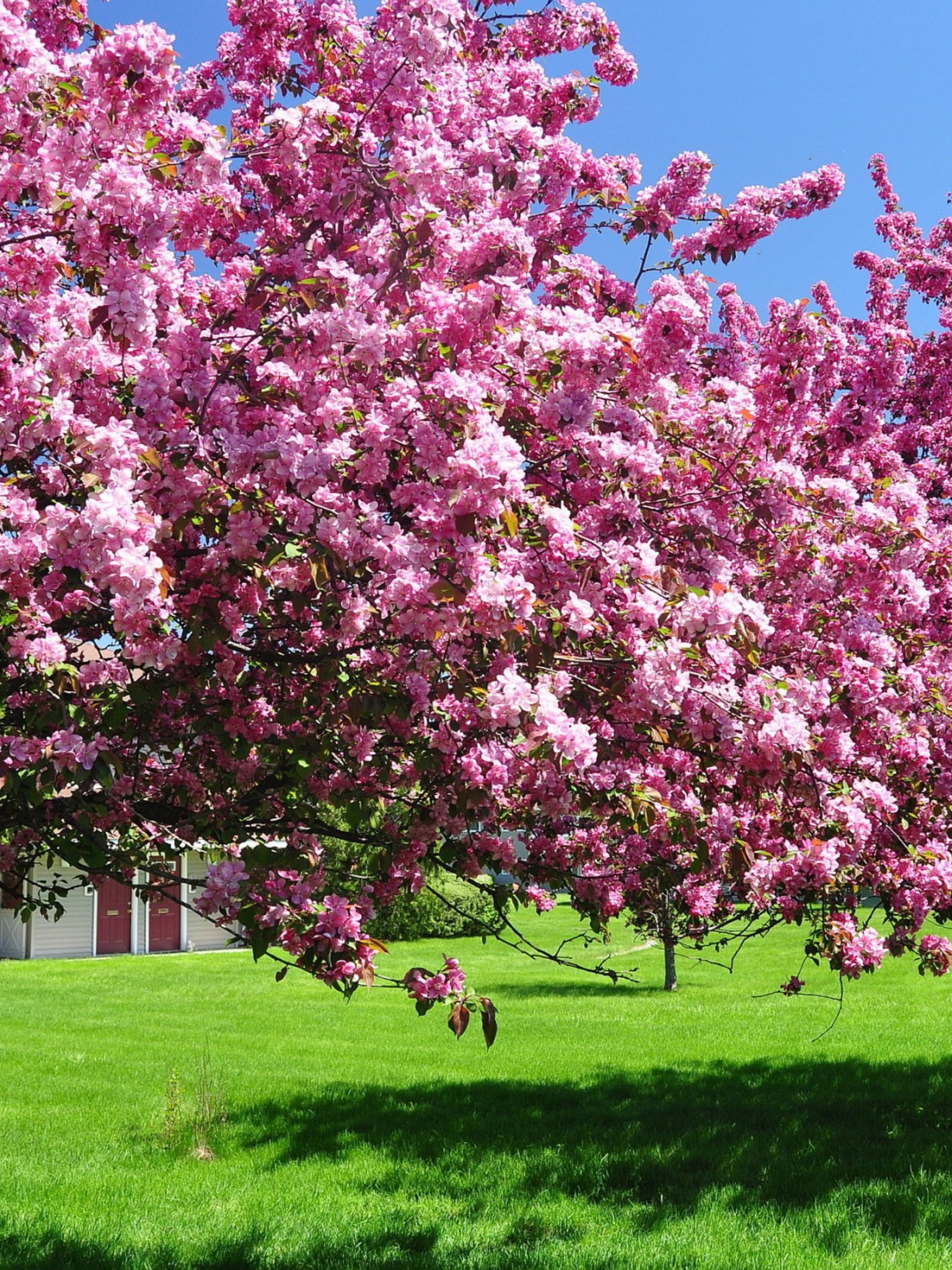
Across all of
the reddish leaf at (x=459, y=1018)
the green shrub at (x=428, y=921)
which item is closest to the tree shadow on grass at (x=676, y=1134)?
the reddish leaf at (x=459, y=1018)

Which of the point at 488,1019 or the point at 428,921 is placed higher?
the point at 488,1019

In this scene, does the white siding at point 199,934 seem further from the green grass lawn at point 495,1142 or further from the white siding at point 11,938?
the green grass lawn at point 495,1142

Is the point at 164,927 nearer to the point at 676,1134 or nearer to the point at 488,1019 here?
the point at 676,1134

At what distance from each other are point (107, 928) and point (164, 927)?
1666 millimetres

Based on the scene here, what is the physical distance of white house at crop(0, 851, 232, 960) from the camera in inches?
1142

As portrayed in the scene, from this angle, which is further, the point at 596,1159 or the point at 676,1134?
the point at 676,1134

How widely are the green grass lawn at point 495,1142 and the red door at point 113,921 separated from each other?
1060 cm

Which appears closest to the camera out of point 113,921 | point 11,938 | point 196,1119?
point 196,1119

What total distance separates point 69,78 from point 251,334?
1064 mm

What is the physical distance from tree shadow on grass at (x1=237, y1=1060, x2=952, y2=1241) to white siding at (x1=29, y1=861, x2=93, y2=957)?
18.9 meters

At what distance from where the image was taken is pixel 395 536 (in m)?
3.84

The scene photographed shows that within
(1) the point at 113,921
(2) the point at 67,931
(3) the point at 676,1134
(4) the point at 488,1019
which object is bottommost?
(3) the point at 676,1134

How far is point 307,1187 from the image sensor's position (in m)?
8.35

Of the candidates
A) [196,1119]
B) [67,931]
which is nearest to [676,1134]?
[196,1119]
